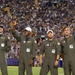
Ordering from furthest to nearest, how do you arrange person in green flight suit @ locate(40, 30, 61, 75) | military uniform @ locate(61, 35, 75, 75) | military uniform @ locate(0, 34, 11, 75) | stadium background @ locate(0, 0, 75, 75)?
1. stadium background @ locate(0, 0, 75, 75)
2. military uniform @ locate(0, 34, 11, 75)
3. person in green flight suit @ locate(40, 30, 61, 75)
4. military uniform @ locate(61, 35, 75, 75)

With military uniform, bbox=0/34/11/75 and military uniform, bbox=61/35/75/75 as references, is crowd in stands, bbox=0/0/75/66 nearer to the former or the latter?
military uniform, bbox=0/34/11/75

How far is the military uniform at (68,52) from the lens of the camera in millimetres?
13094

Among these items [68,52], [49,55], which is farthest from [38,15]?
[68,52]

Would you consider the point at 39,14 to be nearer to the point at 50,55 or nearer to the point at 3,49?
the point at 3,49

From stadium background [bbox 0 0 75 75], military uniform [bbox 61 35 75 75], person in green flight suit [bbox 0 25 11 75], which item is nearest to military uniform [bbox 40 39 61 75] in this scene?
military uniform [bbox 61 35 75 75]

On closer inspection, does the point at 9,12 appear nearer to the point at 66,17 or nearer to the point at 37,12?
the point at 37,12

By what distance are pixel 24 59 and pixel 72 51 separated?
5.68 feet

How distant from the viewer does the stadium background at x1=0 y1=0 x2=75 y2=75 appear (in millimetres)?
34625

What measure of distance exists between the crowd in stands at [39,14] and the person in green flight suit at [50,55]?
61.7 feet

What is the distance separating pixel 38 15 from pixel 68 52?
24525mm

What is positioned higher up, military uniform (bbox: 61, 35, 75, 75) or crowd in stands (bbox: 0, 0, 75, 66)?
military uniform (bbox: 61, 35, 75, 75)

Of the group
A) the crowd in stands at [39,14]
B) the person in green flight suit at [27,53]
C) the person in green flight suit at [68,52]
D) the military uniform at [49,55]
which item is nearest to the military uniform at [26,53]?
Result: the person in green flight suit at [27,53]

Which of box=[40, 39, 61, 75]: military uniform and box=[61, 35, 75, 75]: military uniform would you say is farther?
box=[40, 39, 61, 75]: military uniform

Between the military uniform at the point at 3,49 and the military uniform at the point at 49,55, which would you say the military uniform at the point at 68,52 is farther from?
the military uniform at the point at 3,49
